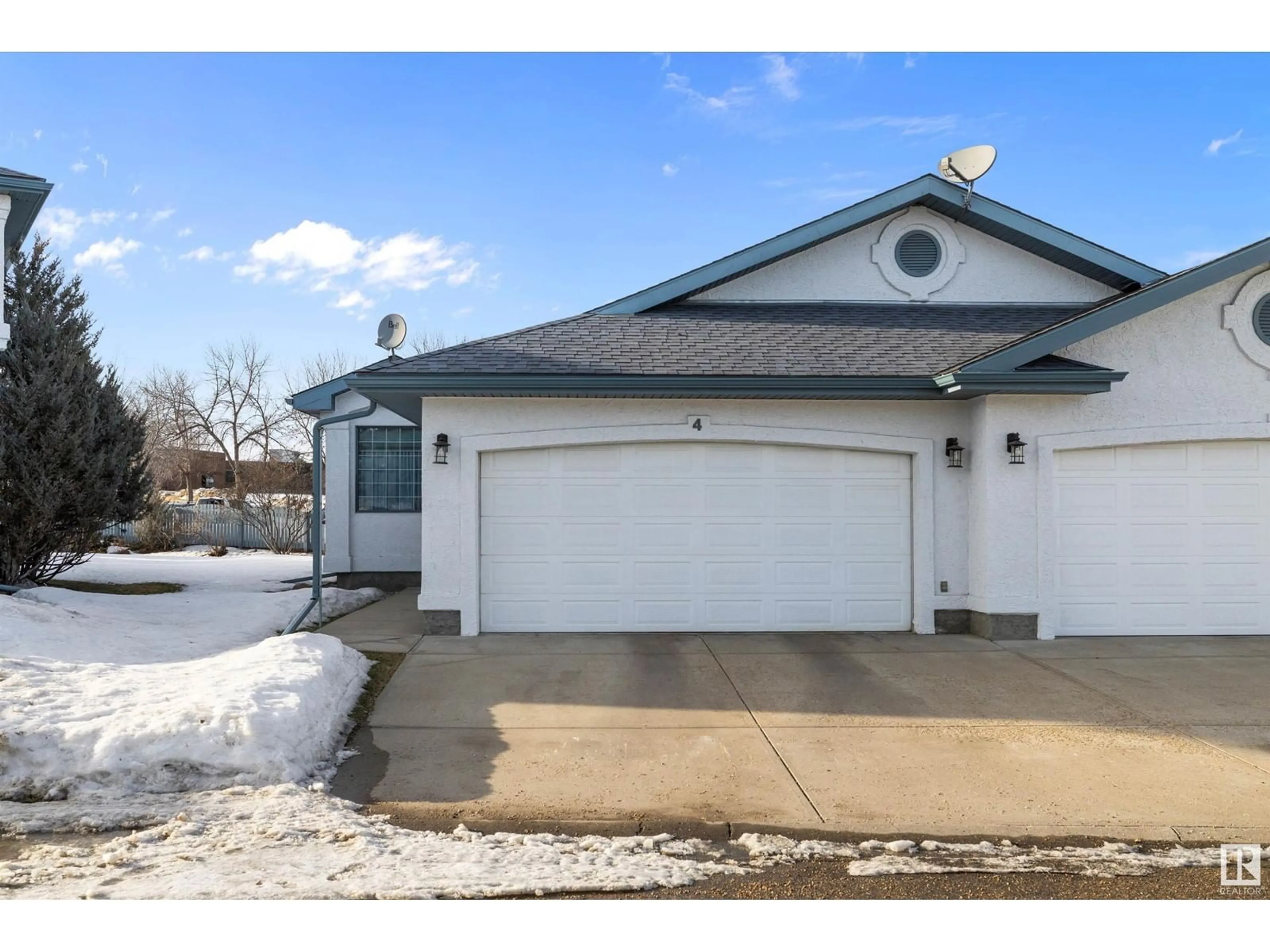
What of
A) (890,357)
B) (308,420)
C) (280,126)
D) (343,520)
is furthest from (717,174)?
(308,420)

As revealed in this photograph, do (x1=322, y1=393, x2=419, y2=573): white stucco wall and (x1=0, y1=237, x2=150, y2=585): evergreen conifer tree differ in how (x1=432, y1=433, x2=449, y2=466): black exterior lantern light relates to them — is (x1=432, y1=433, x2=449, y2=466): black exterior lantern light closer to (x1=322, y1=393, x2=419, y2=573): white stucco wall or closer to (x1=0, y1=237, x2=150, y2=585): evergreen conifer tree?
(x1=322, y1=393, x2=419, y2=573): white stucco wall

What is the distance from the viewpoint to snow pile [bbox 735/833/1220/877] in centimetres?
364

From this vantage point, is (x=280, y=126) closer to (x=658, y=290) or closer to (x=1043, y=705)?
(x=658, y=290)

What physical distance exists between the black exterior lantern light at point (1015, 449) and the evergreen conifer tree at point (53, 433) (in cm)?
1306

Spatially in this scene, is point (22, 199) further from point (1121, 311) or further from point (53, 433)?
point (1121, 311)

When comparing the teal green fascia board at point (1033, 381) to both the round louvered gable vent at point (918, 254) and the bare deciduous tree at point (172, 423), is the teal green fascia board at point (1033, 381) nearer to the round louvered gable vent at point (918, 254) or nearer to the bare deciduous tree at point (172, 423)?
the round louvered gable vent at point (918, 254)

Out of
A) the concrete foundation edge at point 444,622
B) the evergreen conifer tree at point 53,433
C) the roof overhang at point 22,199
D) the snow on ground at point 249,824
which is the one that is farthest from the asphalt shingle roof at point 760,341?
the evergreen conifer tree at point 53,433

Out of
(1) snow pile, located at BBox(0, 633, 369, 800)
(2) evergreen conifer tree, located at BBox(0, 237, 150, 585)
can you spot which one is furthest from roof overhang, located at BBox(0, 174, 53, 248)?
(1) snow pile, located at BBox(0, 633, 369, 800)

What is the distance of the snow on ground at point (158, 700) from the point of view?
178 inches

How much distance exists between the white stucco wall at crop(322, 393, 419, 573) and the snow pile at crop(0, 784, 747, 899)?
948cm

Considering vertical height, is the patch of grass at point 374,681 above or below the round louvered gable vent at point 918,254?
below

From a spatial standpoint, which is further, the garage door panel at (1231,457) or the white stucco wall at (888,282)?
the white stucco wall at (888,282)

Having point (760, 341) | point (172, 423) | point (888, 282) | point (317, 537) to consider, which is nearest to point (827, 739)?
point (760, 341)

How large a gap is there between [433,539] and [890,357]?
19.0ft
